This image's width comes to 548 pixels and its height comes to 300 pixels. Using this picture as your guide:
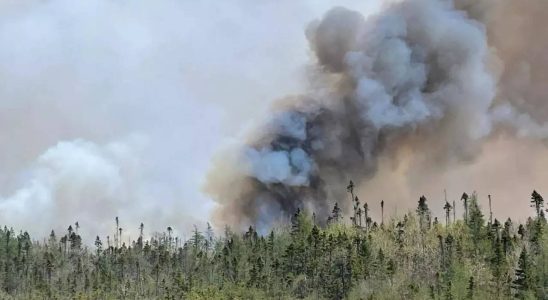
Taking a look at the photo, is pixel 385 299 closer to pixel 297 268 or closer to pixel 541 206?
pixel 297 268

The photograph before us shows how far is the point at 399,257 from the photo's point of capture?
18800 cm

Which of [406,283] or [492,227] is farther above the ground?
[492,227]

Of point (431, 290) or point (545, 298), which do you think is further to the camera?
point (431, 290)

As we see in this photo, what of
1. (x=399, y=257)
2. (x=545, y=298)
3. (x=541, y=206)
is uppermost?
(x=541, y=206)

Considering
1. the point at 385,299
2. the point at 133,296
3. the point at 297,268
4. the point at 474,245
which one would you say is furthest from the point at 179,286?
the point at 474,245

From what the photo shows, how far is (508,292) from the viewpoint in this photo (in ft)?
472

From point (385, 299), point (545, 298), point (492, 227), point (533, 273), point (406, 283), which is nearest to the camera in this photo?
point (545, 298)

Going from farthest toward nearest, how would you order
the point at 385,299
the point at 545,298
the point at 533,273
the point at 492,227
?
the point at 492,227
the point at 385,299
the point at 533,273
the point at 545,298

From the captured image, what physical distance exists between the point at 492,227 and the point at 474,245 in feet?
29.5

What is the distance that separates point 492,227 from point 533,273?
131 feet

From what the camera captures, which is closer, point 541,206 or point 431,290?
point 431,290

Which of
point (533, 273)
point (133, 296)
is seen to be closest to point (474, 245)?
point (533, 273)

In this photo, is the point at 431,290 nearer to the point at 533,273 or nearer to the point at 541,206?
the point at 533,273

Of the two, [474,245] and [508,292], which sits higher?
[474,245]
